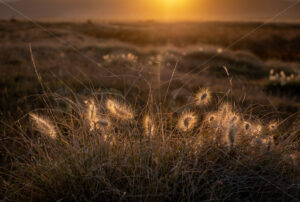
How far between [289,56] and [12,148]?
16.3 m

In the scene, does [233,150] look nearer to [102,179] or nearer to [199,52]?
[102,179]

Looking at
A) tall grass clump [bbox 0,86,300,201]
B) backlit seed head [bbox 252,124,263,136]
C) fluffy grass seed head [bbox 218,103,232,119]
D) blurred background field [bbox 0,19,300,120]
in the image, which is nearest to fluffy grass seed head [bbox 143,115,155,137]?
tall grass clump [bbox 0,86,300,201]

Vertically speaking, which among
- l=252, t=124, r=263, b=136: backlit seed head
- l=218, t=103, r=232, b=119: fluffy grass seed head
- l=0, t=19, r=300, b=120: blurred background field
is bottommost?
l=0, t=19, r=300, b=120: blurred background field

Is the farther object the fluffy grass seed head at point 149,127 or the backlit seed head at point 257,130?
the backlit seed head at point 257,130

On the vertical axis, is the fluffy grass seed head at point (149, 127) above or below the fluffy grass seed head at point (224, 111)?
below

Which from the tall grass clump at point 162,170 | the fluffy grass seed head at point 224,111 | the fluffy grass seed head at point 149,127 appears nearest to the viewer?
the tall grass clump at point 162,170

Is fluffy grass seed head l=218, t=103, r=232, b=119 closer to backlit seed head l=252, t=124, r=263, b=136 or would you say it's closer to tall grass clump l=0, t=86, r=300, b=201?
tall grass clump l=0, t=86, r=300, b=201

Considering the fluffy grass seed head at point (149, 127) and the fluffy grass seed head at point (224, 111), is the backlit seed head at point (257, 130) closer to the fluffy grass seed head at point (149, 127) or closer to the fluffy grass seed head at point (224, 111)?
the fluffy grass seed head at point (224, 111)

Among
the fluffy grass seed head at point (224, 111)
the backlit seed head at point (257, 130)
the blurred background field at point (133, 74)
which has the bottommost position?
the blurred background field at point (133, 74)

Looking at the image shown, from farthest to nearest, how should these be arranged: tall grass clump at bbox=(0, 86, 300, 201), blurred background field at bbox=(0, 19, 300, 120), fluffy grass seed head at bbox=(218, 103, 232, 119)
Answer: blurred background field at bbox=(0, 19, 300, 120), fluffy grass seed head at bbox=(218, 103, 232, 119), tall grass clump at bbox=(0, 86, 300, 201)

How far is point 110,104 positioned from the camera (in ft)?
6.36

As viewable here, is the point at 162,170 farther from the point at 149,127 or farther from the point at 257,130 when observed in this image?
Result: the point at 257,130

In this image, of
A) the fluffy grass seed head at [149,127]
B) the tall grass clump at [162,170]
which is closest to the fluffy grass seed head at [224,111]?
the tall grass clump at [162,170]

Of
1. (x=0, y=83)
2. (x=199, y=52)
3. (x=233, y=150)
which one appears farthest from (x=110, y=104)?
(x=199, y=52)
